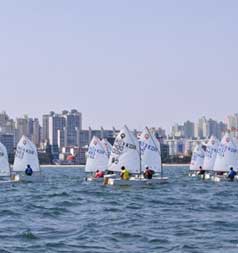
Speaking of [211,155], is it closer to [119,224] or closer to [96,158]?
[96,158]

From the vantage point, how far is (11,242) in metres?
23.5

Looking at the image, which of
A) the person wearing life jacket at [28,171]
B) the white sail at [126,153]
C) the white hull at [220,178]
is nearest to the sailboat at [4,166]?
the person wearing life jacket at [28,171]

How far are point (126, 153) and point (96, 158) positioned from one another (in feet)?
50.2

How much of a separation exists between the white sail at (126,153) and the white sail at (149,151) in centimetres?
178

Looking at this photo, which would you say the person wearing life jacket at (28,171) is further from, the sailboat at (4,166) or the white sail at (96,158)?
the white sail at (96,158)

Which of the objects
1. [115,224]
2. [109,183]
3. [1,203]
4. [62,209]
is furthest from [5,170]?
[115,224]

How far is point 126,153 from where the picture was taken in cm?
5441

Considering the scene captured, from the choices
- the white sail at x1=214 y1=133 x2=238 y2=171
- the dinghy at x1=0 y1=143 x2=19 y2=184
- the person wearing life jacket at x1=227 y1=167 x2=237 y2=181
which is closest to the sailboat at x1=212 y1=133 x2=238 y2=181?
the white sail at x1=214 y1=133 x2=238 y2=171

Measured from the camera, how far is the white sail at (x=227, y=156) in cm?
6525

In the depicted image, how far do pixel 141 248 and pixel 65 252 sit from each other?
80.0 inches

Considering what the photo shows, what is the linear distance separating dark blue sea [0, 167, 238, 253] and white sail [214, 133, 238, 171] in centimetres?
2303

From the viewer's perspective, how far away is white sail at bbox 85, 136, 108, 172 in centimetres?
6906

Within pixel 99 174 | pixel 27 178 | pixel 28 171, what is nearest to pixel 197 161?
pixel 99 174

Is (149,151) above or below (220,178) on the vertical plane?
above
